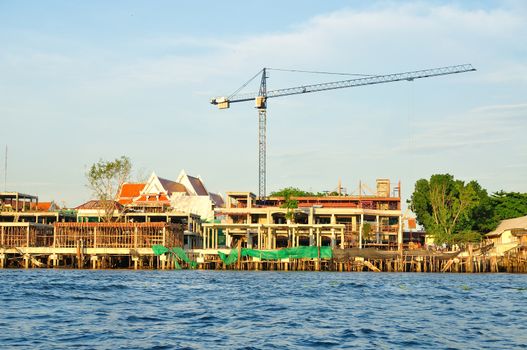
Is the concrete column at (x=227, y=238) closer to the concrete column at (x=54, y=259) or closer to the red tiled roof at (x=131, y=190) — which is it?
the red tiled roof at (x=131, y=190)

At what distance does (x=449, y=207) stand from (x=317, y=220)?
75.3 feet

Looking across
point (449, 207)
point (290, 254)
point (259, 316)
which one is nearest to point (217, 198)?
point (449, 207)

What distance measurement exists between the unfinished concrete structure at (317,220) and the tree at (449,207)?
15.4 ft

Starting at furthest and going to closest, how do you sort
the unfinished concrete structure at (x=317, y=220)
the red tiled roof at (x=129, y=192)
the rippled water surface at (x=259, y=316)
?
the red tiled roof at (x=129, y=192)
the unfinished concrete structure at (x=317, y=220)
the rippled water surface at (x=259, y=316)

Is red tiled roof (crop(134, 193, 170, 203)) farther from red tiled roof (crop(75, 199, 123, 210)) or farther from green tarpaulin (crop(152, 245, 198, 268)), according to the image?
green tarpaulin (crop(152, 245, 198, 268))

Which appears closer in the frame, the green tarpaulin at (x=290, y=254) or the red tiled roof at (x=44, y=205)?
the green tarpaulin at (x=290, y=254)

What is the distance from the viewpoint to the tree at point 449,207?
129500mm

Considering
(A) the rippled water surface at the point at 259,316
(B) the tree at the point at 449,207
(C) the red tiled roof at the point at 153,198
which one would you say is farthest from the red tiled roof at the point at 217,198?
(A) the rippled water surface at the point at 259,316

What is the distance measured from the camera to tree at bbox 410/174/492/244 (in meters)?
130

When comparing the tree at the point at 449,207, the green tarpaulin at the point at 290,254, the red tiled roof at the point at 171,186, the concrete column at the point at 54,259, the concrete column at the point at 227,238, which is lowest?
the concrete column at the point at 54,259

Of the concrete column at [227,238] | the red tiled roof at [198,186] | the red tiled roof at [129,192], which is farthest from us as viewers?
the red tiled roof at [198,186]

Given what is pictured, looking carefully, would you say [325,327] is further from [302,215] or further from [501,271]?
[302,215]

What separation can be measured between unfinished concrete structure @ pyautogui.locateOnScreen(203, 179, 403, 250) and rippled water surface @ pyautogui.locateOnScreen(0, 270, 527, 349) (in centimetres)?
5523

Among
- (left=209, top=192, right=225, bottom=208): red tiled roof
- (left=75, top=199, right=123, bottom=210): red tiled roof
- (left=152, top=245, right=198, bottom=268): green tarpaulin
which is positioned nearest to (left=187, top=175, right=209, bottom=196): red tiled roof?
(left=209, top=192, right=225, bottom=208): red tiled roof
